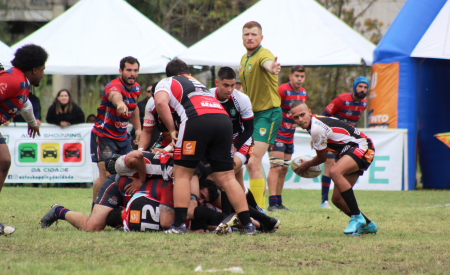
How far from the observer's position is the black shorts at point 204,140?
18.8 ft

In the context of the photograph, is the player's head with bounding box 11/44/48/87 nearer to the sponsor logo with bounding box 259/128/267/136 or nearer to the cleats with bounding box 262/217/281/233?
the cleats with bounding box 262/217/281/233

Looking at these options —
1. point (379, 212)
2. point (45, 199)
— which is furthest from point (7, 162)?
point (379, 212)

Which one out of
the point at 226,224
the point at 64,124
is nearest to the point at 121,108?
the point at 226,224

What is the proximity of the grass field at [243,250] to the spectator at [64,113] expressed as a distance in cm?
536

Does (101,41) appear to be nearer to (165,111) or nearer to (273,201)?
(273,201)

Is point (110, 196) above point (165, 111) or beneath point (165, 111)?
beneath

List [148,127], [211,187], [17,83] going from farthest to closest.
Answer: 1. [148,127]
2. [211,187]
3. [17,83]

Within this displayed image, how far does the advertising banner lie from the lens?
12.5m

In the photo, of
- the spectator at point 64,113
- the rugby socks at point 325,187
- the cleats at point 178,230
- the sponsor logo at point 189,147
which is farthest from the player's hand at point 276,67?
the spectator at point 64,113

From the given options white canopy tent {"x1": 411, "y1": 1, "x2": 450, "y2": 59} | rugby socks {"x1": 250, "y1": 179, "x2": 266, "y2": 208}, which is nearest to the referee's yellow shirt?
rugby socks {"x1": 250, "y1": 179, "x2": 266, "y2": 208}

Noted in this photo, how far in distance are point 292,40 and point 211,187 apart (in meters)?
8.06

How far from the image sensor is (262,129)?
777cm

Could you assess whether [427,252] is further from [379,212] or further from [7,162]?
[7,162]

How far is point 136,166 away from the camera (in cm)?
602
